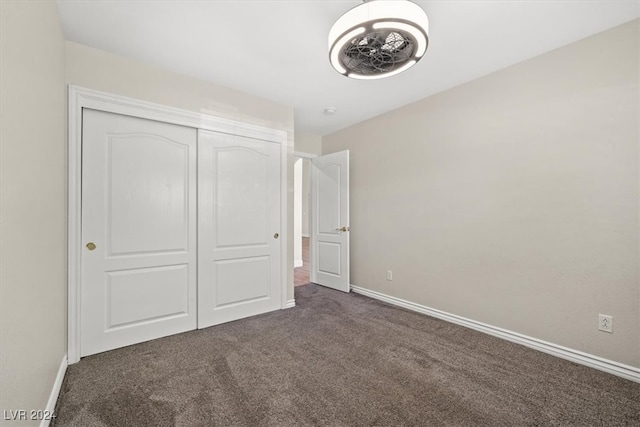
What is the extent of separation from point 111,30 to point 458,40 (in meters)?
2.65

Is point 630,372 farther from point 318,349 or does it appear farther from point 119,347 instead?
point 119,347

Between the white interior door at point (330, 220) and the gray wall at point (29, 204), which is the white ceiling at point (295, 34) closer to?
the gray wall at point (29, 204)

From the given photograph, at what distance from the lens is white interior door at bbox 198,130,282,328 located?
278cm

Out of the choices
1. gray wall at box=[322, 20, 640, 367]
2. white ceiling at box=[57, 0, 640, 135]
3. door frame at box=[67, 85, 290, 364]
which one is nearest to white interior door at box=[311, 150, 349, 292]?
gray wall at box=[322, 20, 640, 367]

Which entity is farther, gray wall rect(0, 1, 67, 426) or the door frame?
the door frame

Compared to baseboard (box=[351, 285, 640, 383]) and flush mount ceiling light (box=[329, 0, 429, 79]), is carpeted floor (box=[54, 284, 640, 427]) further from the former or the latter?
flush mount ceiling light (box=[329, 0, 429, 79])

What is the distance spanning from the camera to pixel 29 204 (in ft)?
4.15

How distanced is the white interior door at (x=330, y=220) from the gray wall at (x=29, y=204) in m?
3.03

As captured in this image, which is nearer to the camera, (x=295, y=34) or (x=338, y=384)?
(x=338, y=384)

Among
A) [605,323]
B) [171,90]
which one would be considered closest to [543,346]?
[605,323]

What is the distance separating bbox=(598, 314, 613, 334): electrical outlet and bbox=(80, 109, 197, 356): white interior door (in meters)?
3.45

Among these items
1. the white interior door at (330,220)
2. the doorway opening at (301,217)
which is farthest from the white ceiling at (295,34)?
the doorway opening at (301,217)

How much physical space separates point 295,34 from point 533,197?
7.89ft

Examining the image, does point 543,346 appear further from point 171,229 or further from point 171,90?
point 171,90
